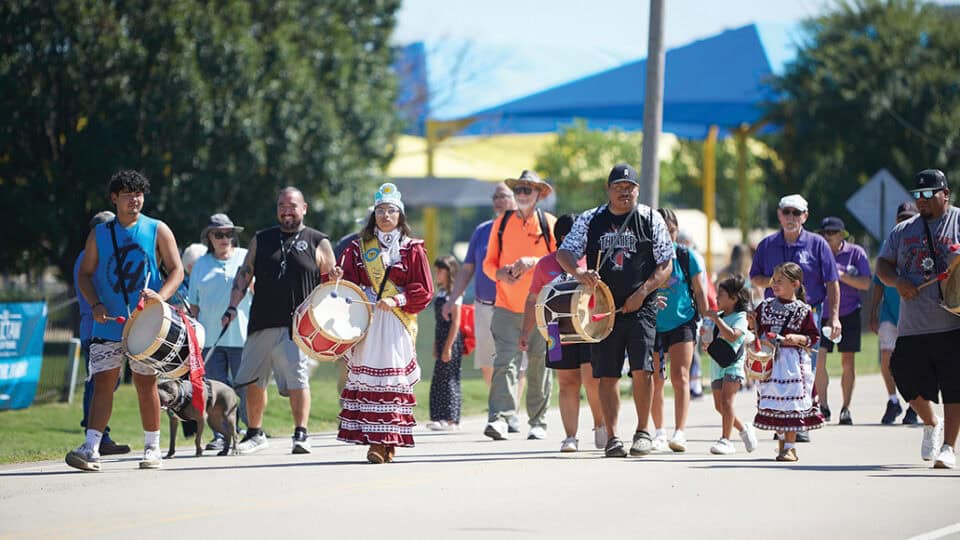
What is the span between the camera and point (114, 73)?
24734mm

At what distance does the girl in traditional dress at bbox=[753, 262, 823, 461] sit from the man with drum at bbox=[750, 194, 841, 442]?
1322 mm

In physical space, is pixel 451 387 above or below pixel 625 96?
below

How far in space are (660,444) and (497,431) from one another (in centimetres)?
173

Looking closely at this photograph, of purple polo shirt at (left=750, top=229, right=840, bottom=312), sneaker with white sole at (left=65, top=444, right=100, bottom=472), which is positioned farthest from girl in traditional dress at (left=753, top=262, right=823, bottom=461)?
sneaker with white sole at (left=65, top=444, right=100, bottom=472)

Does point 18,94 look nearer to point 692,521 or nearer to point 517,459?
point 517,459

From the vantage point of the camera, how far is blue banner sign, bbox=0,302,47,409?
59.0 feet

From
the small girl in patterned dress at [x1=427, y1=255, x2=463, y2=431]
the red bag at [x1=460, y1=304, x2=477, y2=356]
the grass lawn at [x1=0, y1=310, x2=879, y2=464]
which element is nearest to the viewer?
the grass lawn at [x1=0, y1=310, x2=879, y2=464]

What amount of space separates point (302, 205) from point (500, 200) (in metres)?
2.63

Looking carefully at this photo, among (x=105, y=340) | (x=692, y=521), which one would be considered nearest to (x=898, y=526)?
(x=692, y=521)

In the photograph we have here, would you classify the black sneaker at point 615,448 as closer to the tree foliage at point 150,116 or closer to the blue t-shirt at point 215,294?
the blue t-shirt at point 215,294

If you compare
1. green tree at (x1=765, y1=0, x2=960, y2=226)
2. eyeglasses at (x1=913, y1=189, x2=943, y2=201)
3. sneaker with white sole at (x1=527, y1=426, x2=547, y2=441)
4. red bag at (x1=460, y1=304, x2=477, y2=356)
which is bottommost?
sneaker with white sole at (x1=527, y1=426, x2=547, y2=441)

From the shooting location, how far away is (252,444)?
41.9 feet

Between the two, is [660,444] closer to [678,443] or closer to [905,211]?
[678,443]

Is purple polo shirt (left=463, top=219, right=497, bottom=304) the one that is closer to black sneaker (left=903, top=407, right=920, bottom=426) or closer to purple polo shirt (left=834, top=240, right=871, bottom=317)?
purple polo shirt (left=834, top=240, right=871, bottom=317)
